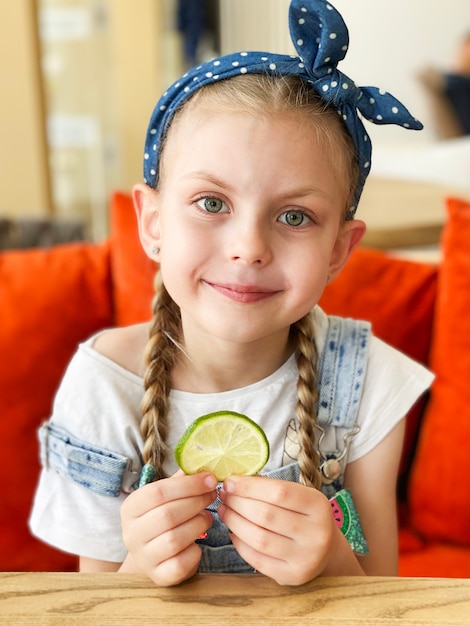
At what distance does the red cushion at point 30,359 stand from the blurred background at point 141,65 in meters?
2.45

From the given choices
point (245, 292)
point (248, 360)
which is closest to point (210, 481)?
point (245, 292)

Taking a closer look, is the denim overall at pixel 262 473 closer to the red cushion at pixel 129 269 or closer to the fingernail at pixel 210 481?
the fingernail at pixel 210 481

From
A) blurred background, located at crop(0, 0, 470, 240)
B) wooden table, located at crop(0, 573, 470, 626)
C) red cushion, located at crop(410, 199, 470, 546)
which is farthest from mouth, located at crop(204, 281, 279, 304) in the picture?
blurred background, located at crop(0, 0, 470, 240)

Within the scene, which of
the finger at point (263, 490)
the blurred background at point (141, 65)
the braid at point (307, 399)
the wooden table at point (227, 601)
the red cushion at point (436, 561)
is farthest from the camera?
the blurred background at point (141, 65)

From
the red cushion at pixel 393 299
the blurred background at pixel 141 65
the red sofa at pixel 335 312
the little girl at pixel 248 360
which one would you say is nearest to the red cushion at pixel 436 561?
the red sofa at pixel 335 312

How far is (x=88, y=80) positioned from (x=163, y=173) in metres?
4.91

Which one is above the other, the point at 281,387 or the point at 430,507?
the point at 281,387

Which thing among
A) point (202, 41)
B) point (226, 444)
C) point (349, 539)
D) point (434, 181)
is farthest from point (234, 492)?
point (202, 41)

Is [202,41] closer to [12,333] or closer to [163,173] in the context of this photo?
[12,333]

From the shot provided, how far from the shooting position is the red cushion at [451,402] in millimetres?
1582

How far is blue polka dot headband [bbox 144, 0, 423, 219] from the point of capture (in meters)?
0.88

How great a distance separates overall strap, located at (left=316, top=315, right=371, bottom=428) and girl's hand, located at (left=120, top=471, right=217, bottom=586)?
34 centimetres

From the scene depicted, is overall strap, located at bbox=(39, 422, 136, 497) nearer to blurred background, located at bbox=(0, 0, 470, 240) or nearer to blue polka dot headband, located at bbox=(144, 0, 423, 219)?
blue polka dot headband, located at bbox=(144, 0, 423, 219)

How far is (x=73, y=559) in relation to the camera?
64.2 inches
